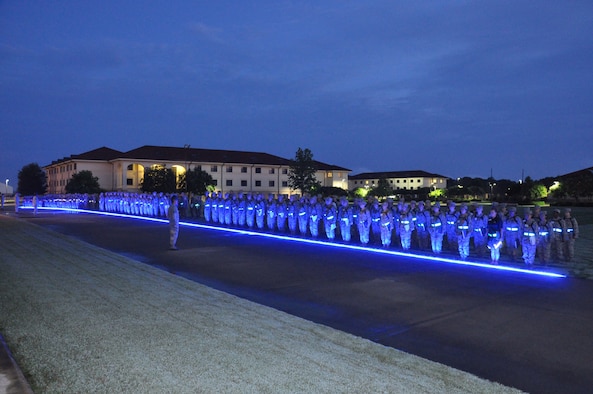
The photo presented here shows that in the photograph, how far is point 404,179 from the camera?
10812cm

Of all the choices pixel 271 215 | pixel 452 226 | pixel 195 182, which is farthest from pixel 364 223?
pixel 195 182

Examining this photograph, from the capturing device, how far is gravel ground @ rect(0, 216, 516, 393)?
15.5ft

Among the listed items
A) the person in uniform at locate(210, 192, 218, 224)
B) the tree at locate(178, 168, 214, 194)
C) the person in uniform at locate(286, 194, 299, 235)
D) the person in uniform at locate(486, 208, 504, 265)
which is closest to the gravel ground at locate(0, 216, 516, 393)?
the person in uniform at locate(486, 208, 504, 265)

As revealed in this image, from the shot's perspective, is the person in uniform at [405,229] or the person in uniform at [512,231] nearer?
the person in uniform at [512,231]

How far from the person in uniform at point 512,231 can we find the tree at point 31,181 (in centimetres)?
9121

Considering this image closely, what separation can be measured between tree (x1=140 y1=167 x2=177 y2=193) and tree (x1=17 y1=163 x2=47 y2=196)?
146ft

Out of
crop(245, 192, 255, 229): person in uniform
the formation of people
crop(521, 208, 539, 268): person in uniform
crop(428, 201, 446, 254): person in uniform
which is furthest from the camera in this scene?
crop(245, 192, 255, 229): person in uniform

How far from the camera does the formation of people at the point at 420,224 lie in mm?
13023

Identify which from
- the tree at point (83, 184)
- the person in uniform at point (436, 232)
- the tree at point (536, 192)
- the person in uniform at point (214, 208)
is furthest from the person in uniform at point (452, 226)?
the tree at point (83, 184)

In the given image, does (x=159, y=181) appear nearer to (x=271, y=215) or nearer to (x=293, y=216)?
(x=271, y=215)

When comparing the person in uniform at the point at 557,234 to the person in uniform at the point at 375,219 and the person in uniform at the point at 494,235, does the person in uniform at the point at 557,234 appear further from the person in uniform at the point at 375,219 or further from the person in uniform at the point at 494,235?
the person in uniform at the point at 375,219

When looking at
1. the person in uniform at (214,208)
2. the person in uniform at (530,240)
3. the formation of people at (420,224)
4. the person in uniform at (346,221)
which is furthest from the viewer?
the person in uniform at (214,208)

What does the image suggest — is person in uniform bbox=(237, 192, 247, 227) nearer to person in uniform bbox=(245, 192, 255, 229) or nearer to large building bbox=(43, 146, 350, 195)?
person in uniform bbox=(245, 192, 255, 229)

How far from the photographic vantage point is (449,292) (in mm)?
9359
